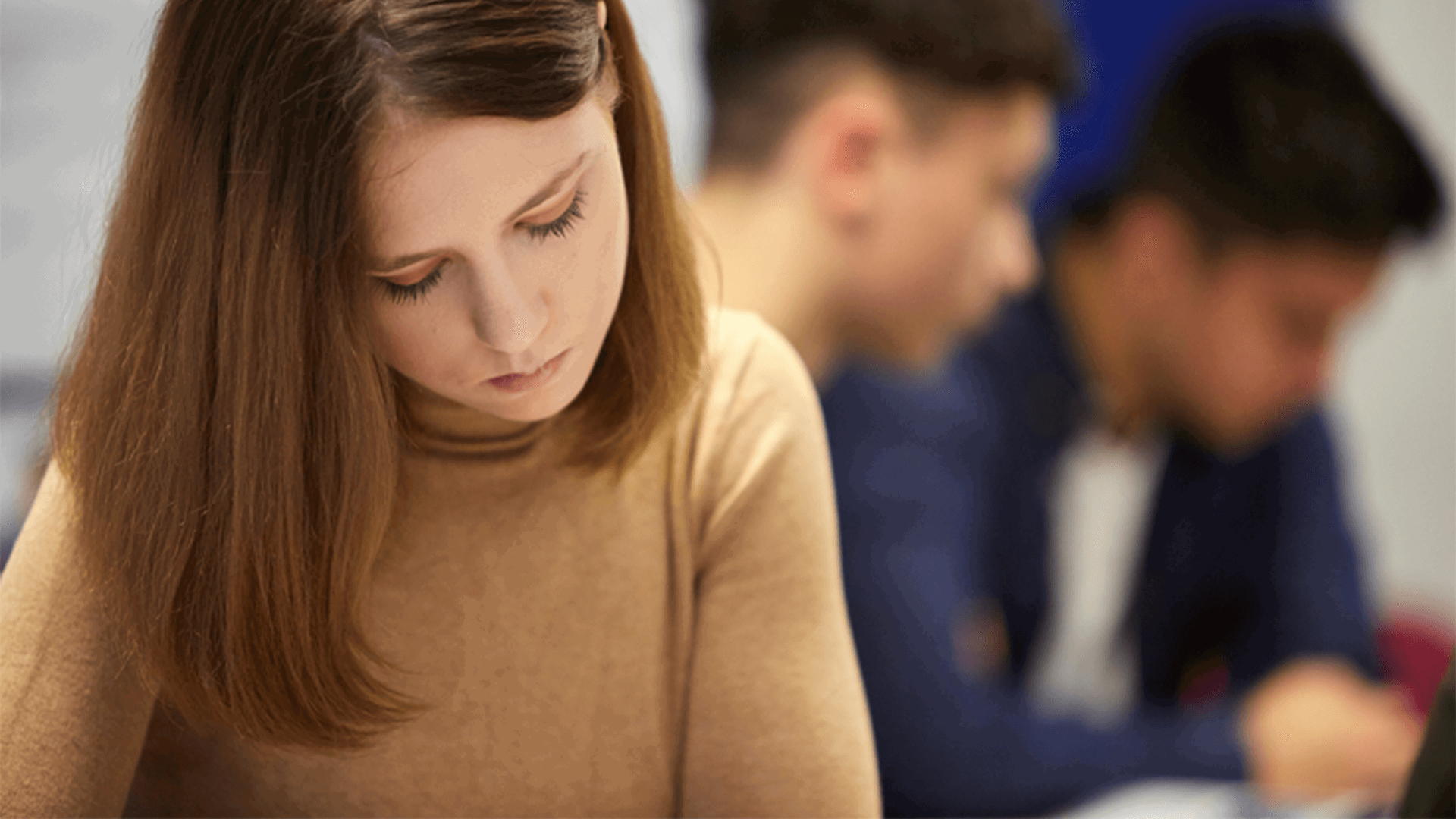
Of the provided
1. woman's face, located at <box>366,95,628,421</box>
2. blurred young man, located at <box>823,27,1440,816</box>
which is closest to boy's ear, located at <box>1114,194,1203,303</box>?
blurred young man, located at <box>823,27,1440,816</box>

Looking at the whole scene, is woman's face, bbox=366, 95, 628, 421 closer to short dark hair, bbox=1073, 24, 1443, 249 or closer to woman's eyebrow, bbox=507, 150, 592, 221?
woman's eyebrow, bbox=507, 150, 592, 221

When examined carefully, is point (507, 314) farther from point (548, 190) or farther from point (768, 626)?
point (768, 626)

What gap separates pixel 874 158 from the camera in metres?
0.90

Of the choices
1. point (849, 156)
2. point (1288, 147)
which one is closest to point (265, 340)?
point (849, 156)

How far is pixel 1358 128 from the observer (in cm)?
148

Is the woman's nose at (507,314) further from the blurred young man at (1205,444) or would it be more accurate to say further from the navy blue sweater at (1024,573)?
the blurred young man at (1205,444)

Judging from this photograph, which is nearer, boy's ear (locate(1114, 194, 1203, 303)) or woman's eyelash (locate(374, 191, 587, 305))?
woman's eyelash (locate(374, 191, 587, 305))

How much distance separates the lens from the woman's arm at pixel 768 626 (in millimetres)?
543

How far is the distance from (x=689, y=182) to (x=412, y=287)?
0.26 m

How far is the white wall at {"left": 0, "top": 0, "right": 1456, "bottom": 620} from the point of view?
547 mm

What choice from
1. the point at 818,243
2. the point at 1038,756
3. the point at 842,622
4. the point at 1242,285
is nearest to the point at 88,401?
the point at 842,622

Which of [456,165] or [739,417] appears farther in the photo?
[739,417]

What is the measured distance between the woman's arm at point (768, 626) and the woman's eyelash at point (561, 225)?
120mm

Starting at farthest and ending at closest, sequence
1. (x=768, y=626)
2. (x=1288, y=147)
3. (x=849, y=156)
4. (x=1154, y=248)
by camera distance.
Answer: (x=1154, y=248), (x=1288, y=147), (x=849, y=156), (x=768, y=626)
